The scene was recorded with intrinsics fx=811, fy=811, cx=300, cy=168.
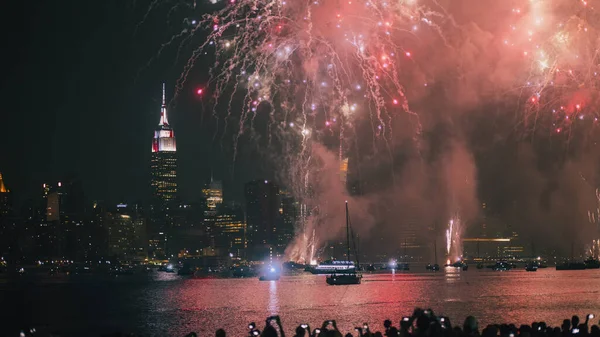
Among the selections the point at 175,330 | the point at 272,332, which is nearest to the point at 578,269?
the point at 175,330

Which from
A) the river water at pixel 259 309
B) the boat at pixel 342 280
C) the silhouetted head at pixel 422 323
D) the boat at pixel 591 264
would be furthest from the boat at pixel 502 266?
the silhouetted head at pixel 422 323

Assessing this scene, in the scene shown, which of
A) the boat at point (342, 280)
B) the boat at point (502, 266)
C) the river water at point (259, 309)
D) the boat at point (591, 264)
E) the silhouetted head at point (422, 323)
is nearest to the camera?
the silhouetted head at point (422, 323)

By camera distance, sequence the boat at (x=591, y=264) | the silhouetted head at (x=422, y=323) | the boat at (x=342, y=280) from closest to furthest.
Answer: the silhouetted head at (x=422, y=323) < the boat at (x=342, y=280) < the boat at (x=591, y=264)

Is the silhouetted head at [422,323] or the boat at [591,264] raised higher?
the silhouetted head at [422,323]

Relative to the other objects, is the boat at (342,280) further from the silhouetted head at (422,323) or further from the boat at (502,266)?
the silhouetted head at (422,323)

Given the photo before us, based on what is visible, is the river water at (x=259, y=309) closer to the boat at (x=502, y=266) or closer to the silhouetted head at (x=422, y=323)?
the silhouetted head at (x=422, y=323)

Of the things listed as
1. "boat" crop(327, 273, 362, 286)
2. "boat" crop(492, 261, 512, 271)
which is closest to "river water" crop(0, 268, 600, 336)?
"boat" crop(327, 273, 362, 286)

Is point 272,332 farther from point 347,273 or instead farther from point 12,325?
point 347,273

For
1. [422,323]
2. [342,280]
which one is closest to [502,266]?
[342,280]

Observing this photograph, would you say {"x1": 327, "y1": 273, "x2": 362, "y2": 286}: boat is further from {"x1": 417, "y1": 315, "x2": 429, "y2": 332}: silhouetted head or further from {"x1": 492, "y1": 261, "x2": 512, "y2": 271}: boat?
{"x1": 417, "y1": 315, "x2": 429, "y2": 332}: silhouetted head

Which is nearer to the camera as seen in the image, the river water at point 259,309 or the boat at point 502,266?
the river water at point 259,309

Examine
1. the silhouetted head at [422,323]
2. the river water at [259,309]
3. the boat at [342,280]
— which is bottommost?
the river water at [259,309]
